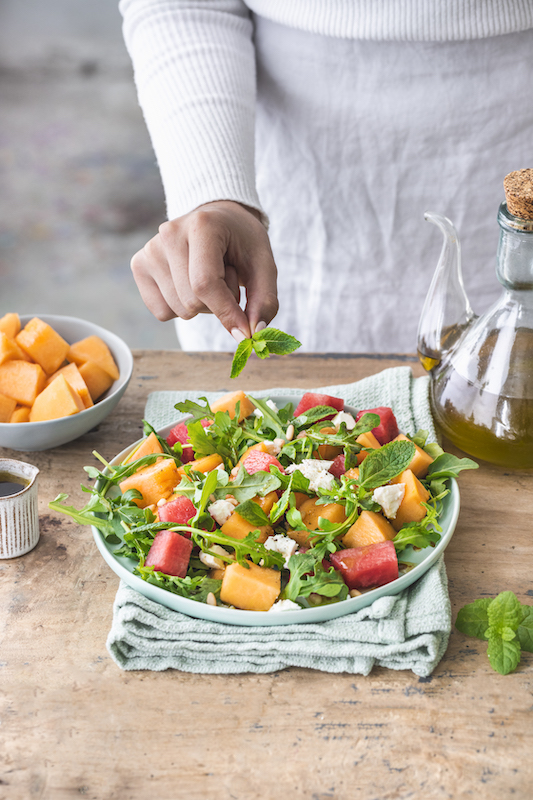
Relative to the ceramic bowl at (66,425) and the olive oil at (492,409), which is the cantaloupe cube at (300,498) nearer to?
the olive oil at (492,409)

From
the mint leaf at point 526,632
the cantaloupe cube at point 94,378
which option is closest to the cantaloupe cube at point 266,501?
the mint leaf at point 526,632

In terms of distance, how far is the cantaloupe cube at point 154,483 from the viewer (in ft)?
3.15

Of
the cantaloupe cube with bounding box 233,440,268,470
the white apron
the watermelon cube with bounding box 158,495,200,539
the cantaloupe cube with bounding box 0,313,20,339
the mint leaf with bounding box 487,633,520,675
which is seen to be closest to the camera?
the mint leaf with bounding box 487,633,520,675

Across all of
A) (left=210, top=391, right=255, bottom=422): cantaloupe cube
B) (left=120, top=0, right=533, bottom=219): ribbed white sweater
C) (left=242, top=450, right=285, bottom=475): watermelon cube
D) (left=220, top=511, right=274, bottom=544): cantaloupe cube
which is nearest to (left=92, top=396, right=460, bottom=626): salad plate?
(left=220, top=511, right=274, bottom=544): cantaloupe cube

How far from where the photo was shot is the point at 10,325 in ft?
4.00

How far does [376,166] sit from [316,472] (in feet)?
2.91

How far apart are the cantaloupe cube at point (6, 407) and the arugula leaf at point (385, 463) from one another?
2.02 ft

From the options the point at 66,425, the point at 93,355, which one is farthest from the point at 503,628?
the point at 93,355

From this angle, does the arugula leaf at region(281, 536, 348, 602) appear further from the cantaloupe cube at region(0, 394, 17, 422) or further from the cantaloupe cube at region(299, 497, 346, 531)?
the cantaloupe cube at region(0, 394, 17, 422)

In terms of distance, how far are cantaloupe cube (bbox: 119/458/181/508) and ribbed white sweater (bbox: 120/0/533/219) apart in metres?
Answer: 0.55

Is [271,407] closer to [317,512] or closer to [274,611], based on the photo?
[317,512]

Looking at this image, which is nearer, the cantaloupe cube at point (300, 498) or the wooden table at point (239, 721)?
the wooden table at point (239, 721)

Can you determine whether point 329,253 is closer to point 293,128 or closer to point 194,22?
point 293,128

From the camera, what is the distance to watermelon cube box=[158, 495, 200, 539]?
2.90 feet
